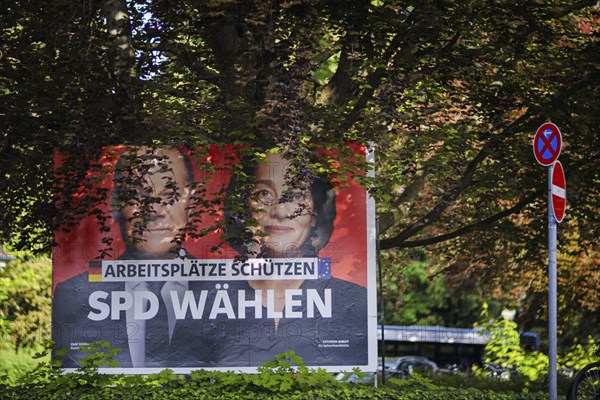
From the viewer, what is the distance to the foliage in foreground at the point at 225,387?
529 inches

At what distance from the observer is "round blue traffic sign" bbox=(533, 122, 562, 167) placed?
11484 mm

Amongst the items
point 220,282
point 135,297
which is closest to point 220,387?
point 220,282

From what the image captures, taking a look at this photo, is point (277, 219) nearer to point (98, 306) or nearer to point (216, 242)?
point (216, 242)

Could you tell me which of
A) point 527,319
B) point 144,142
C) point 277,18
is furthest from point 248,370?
point 527,319

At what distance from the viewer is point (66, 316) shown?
14719 mm

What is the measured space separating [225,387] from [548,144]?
5.11 meters

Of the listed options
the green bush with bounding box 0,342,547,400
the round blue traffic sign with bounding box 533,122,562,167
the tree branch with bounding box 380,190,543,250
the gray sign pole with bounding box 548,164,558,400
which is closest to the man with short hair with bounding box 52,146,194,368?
the green bush with bounding box 0,342,547,400

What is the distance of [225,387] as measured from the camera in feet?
45.4

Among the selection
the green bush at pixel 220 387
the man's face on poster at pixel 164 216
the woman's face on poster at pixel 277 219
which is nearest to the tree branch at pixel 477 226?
the woman's face on poster at pixel 277 219

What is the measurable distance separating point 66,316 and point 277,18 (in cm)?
484

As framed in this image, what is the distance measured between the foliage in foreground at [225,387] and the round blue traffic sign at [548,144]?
365 cm

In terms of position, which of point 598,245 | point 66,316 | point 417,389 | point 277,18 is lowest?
point 417,389

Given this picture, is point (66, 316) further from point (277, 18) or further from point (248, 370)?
point (277, 18)

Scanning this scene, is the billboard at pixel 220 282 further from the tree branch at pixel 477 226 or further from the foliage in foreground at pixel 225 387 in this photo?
the tree branch at pixel 477 226
